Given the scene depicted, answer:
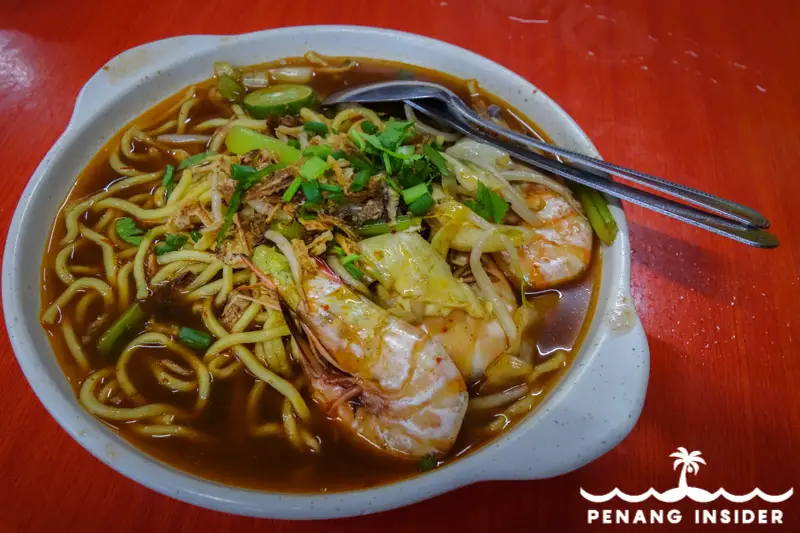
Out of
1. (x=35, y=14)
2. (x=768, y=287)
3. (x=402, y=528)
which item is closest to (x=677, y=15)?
(x=768, y=287)

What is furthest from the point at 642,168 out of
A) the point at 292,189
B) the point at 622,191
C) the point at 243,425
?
the point at 243,425

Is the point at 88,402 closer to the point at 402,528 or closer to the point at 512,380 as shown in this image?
the point at 402,528

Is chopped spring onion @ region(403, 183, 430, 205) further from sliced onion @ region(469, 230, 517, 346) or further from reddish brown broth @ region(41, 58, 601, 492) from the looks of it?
reddish brown broth @ region(41, 58, 601, 492)

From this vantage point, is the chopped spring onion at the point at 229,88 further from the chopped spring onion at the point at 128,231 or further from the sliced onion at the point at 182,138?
the chopped spring onion at the point at 128,231

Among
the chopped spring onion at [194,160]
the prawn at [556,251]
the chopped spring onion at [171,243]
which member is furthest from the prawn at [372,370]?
the chopped spring onion at [194,160]

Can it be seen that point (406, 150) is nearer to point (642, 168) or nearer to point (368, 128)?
point (368, 128)

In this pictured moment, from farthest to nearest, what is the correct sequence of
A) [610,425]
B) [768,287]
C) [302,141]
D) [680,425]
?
[768,287]
[302,141]
[680,425]
[610,425]
